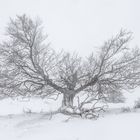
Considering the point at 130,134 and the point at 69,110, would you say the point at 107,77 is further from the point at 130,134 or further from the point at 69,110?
the point at 130,134

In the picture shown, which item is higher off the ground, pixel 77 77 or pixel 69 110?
pixel 77 77

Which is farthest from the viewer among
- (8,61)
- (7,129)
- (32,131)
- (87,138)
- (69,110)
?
(8,61)

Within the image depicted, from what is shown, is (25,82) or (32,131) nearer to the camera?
(32,131)

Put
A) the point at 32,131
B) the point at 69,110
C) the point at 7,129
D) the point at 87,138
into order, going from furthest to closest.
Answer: the point at 69,110 < the point at 7,129 < the point at 32,131 < the point at 87,138

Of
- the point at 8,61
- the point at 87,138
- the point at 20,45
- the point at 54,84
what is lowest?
the point at 87,138

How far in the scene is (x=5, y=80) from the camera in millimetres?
14883

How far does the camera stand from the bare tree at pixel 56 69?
14812 mm

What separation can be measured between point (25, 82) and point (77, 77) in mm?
2966

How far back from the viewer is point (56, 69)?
Answer: 15.5 m

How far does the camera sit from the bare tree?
14.8 metres

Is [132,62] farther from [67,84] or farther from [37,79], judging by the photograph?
[37,79]

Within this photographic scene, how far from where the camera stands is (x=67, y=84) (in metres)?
15.2

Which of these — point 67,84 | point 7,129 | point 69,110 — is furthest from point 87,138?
point 67,84

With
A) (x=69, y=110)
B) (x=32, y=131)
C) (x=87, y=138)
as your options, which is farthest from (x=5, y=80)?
(x=87, y=138)
